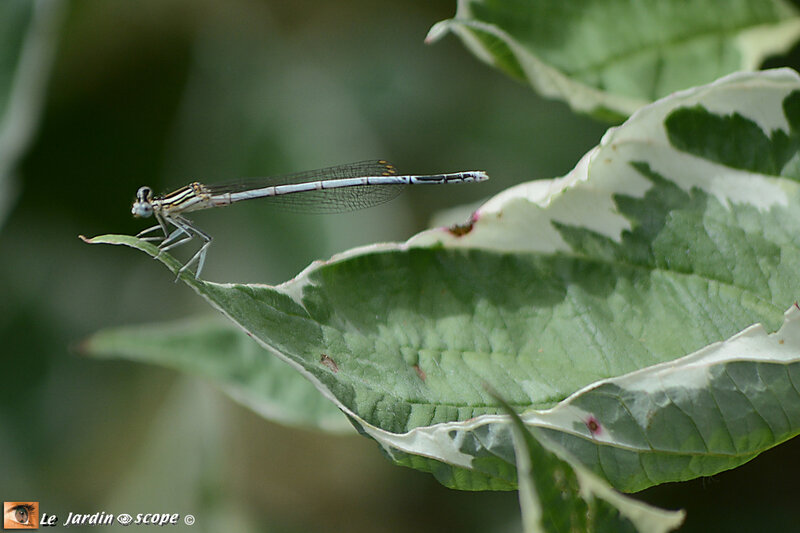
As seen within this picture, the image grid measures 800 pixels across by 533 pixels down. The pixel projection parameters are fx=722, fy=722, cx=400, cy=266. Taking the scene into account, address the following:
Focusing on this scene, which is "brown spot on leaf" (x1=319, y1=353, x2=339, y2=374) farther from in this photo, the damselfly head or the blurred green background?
the blurred green background

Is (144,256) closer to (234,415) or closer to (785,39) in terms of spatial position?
(234,415)

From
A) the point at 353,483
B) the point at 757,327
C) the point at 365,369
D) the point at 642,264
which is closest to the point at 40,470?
the point at 353,483

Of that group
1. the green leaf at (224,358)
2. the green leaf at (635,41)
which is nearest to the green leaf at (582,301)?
the green leaf at (635,41)

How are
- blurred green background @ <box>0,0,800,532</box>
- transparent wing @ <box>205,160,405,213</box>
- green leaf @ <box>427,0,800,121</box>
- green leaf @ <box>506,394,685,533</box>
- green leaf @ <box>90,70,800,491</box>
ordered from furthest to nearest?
1. blurred green background @ <box>0,0,800,532</box>
2. transparent wing @ <box>205,160,405,213</box>
3. green leaf @ <box>427,0,800,121</box>
4. green leaf @ <box>90,70,800,491</box>
5. green leaf @ <box>506,394,685,533</box>

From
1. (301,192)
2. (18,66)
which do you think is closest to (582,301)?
(301,192)

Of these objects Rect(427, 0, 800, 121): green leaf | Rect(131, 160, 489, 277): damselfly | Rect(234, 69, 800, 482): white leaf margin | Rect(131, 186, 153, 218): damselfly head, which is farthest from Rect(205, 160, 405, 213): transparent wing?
Rect(234, 69, 800, 482): white leaf margin

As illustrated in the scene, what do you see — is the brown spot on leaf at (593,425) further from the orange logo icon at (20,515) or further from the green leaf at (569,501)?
the orange logo icon at (20,515)
